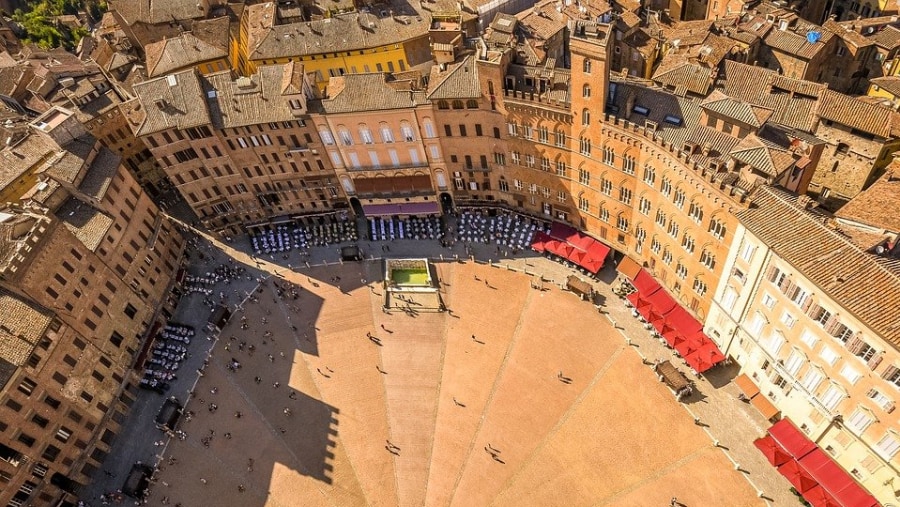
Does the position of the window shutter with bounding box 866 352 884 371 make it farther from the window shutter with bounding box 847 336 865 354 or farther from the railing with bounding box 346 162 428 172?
the railing with bounding box 346 162 428 172

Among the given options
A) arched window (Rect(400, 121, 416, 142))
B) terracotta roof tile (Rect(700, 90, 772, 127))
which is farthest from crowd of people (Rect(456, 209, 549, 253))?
terracotta roof tile (Rect(700, 90, 772, 127))

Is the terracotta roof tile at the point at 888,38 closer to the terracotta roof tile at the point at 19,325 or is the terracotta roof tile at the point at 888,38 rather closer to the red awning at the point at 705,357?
the red awning at the point at 705,357

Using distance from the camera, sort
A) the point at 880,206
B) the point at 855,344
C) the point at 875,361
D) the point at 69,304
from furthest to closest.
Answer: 1. the point at 69,304
2. the point at 880,206
3. the point at 855,344
4. the point at 875,361

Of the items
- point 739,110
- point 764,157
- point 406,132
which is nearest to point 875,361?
point 764,157

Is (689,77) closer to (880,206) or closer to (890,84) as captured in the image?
(890,84)

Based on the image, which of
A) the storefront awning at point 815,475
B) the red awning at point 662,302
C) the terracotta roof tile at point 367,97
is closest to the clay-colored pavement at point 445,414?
the storefront awning at point 815,475

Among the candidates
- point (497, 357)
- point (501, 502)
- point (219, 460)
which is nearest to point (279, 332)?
point (219, 460)
